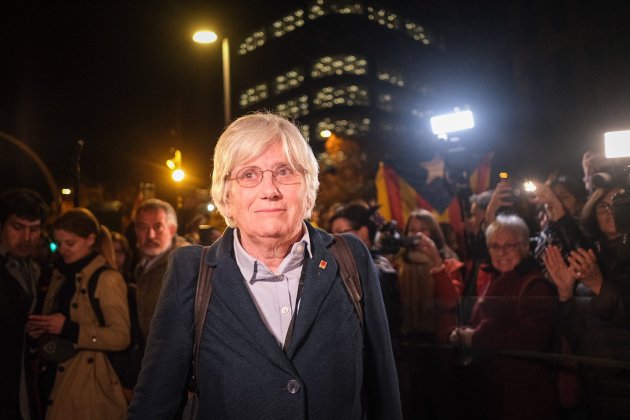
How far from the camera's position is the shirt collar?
95.2 inches

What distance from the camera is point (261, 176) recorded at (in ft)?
8.02

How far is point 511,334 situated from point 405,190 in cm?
530

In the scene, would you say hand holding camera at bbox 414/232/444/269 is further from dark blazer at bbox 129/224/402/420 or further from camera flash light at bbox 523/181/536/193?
dark blazer at bbox 129/224/402/420

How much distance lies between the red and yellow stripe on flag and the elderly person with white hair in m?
6.56

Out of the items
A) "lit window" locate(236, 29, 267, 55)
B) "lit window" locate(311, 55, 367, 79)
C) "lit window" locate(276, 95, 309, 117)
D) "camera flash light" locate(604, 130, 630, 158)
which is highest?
"lit window" locate(236, 29, 267, 55)

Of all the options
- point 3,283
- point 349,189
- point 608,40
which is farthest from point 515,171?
point 349,189

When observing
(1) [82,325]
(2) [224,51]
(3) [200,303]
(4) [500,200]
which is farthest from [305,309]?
(2) [224,51]

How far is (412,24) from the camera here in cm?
10375

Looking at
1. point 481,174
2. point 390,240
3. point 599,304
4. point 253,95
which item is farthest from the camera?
point 253,95

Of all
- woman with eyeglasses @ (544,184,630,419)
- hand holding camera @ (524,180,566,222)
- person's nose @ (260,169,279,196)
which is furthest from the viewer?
hand holding camera @ (524,180,566,222)

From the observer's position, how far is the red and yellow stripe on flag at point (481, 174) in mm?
8758

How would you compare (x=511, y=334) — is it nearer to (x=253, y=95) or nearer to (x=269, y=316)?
(x=269, y=316)

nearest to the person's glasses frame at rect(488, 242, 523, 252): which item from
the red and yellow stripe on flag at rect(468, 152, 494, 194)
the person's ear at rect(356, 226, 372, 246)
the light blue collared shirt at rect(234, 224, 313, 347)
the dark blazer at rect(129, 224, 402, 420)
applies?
the person's ear at rect(356, 226, 372, 246)

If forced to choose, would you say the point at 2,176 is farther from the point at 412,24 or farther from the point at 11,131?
the point at 412,24
